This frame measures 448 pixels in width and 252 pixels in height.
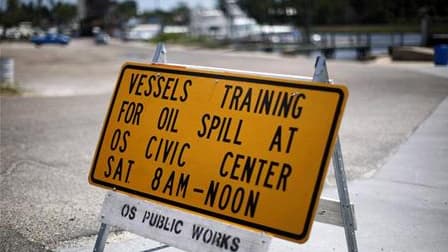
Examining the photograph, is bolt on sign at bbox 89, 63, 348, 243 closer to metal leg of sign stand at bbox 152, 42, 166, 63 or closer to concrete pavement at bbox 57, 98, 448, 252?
metal leg of sign stand at bbox 152, 42, 166, 63

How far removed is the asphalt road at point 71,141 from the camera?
16.9 ft

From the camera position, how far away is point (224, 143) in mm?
3607

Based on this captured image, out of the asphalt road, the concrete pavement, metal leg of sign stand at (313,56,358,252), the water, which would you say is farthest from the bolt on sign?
the water

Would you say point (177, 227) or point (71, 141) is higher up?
point (177, 227)

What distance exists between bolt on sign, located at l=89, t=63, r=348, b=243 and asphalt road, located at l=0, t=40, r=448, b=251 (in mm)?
1236

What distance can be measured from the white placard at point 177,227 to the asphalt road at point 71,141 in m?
0.99

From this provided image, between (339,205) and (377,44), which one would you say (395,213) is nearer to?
(339,205)

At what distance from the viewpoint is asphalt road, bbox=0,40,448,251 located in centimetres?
516

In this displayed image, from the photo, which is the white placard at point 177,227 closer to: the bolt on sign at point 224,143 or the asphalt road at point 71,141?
the bolt on sign at point 224,143

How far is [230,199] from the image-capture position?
343 cm

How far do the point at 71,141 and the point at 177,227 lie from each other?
19.4ft

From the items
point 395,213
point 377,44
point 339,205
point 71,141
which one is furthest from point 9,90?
point 377,44

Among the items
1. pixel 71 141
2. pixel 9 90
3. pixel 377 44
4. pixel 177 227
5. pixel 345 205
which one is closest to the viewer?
pixel 345 205

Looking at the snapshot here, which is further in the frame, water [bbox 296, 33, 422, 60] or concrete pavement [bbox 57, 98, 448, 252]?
water [bbox 296, 33, 422, 60]
